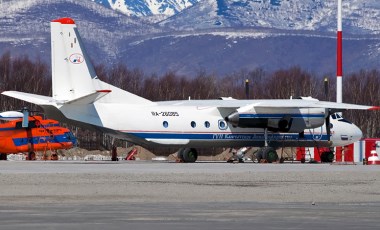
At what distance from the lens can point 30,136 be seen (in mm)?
86625

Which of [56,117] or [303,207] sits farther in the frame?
[56,117]

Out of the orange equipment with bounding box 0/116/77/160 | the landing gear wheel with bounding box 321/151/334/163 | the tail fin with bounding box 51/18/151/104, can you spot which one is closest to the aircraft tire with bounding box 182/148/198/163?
the tail fin with bounding box 51/18/151/104

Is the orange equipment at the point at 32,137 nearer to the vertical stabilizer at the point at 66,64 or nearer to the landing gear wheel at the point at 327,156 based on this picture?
the vertical stabilizer at the point at 66,64

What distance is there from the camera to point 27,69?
509 feet

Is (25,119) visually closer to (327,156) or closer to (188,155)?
(188,155)

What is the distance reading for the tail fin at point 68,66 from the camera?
7312cm

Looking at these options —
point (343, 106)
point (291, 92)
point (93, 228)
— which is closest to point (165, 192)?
point (93, 228)

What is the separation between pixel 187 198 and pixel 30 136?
4630 centimetres

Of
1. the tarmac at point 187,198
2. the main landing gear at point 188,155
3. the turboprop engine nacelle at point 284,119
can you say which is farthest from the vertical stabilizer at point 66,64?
the tarmac at point 187,198

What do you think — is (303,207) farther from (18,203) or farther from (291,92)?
(291,92)

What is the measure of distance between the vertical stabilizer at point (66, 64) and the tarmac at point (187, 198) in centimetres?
1029

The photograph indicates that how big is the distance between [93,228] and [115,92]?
1728 inches

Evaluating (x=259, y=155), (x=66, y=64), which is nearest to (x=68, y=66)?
(x=66, y=64)

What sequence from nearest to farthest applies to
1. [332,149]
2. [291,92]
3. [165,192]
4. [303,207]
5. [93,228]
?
[93,228] < [303,207] < [165,192] < [332,149] < [291,92]
